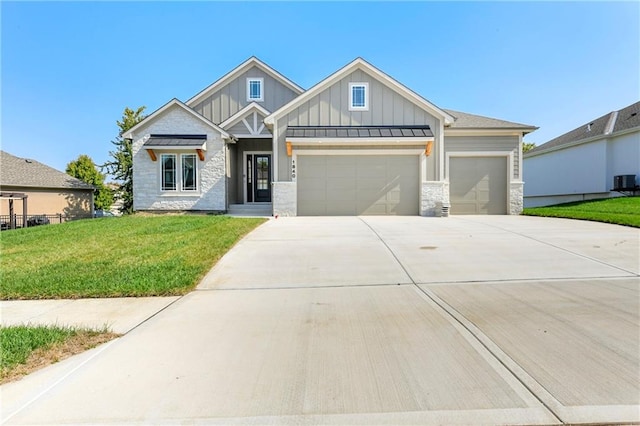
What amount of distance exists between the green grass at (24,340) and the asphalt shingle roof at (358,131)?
1114 centimetres

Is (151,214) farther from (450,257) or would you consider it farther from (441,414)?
(441,414)

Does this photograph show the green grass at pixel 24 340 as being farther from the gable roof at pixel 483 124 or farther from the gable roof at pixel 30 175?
the gable roof at pixel 30 175

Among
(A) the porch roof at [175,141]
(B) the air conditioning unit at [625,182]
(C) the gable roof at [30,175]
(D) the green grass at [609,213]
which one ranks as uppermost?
(A) the porch roof at [175,141]

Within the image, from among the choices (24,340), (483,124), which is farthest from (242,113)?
(24,340)

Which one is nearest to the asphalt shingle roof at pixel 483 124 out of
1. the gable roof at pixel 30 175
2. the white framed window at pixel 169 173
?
the white framed window at pixel 169 173

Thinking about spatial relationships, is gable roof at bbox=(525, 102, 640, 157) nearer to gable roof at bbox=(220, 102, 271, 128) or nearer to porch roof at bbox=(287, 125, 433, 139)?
porch roof at bbox=(287, 125, 433, 139)

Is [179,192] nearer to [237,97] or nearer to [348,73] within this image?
[237,97]

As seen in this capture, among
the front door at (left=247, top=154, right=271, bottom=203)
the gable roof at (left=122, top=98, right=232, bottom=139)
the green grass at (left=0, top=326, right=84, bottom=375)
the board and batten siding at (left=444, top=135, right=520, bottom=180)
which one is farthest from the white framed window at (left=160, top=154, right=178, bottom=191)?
the green grass at (left=0, top=326, right=84, bottom=375)

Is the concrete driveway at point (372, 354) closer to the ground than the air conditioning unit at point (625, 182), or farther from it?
closer to the ground

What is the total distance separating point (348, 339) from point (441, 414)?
1.33 meters

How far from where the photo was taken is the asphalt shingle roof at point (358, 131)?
45.8 feet

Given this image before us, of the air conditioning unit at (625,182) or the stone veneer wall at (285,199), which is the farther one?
the air conditioning unit at (625,182)

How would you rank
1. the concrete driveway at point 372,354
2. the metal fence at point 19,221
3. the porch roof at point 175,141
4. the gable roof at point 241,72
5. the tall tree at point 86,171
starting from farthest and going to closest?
the tall tree at point 86,171 → the gable roof at point 241,72 → the metal fence at point 19,221 → the porch roof at point 175,141 → the concrete driveway at point 372,354

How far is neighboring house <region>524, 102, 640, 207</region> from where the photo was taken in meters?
18.3
